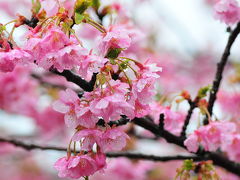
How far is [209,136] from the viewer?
6.57 feet

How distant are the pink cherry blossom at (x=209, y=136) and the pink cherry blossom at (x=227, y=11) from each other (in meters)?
0.59

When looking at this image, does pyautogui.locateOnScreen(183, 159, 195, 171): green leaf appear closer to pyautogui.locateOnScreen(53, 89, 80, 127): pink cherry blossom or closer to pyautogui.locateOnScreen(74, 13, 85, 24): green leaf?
pyautogui.locateOnScreen(53, 89, 80, 127): pink cherry blossom

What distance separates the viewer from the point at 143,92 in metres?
1.55

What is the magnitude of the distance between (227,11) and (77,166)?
1224 mm

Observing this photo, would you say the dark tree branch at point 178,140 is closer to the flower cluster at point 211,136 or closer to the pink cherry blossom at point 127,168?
the flower cluster at point 211,136

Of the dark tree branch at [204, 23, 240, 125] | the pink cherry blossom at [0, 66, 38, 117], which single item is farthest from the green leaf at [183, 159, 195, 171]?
the pink cherry blossom at [0, 66, 38, 117]

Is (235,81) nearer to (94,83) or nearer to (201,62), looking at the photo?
(94,83)

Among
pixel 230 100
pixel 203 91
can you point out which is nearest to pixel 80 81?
pixel 203 91

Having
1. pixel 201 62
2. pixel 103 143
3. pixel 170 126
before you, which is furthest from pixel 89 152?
pixel 201 62

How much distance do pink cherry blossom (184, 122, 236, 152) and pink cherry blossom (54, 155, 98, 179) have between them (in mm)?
633

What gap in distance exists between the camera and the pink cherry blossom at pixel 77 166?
1.51 metres

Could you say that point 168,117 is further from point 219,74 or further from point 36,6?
point 36,6

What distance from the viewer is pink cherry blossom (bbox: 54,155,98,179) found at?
1.51 metres

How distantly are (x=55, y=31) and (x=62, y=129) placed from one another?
3.51m
